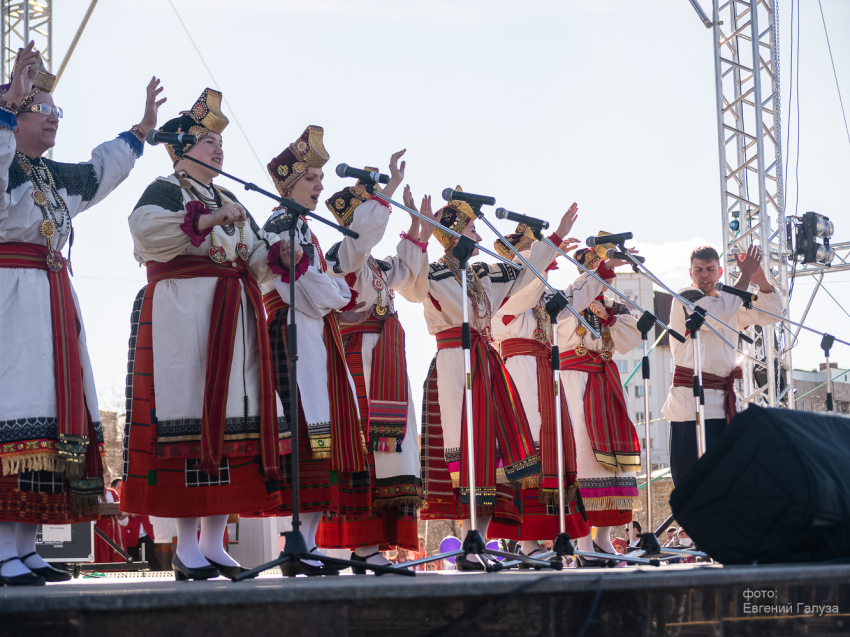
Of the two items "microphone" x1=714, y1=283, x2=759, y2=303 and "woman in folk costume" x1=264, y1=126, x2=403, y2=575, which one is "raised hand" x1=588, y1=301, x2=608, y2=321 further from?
"woman in folk costume" x1=264, y1=126, x2=403, y2=575

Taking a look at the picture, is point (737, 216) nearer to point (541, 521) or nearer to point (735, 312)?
point (735, 312)

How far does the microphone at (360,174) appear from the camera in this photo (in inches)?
138

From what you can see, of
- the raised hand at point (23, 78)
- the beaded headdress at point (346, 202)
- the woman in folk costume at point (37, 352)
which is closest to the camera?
the woman in folk costume at point (37, 352)

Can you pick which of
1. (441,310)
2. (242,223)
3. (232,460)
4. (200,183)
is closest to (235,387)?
(232,460)

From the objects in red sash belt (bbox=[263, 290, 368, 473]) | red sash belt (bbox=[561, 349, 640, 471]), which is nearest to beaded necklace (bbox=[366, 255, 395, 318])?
red sash belt (bbox=[263, 290, 368, 473])

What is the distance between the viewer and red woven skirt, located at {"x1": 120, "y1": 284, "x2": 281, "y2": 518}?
321 centimetres

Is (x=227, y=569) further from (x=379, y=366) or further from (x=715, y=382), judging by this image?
(x=715, y=382)

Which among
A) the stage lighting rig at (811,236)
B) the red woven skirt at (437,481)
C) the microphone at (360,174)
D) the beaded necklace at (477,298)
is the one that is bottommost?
the red woven skirt at (437,481)

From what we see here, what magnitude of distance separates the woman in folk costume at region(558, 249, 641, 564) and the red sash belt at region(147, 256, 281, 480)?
7.65ft

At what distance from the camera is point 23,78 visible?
3.17 m

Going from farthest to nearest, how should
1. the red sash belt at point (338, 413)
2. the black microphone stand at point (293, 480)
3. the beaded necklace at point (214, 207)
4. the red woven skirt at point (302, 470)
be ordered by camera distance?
the red sash belt at point (338, 413), the red woven skirt at point (302, 470), the beaded necklace at point (214, 207), the black microphone stand at point (293, 480)

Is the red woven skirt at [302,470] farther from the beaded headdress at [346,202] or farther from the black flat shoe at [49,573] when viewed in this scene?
the black flat shoe at [49,573]

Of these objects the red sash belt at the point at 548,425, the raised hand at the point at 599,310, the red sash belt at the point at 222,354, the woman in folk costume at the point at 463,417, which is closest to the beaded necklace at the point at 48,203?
the red sash belt at the point at 222,354

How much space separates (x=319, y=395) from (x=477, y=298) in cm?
124
